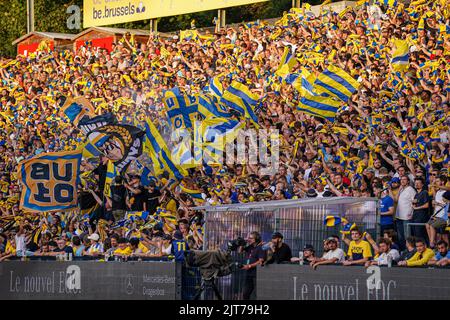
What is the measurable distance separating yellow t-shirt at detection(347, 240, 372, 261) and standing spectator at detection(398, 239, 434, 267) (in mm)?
876

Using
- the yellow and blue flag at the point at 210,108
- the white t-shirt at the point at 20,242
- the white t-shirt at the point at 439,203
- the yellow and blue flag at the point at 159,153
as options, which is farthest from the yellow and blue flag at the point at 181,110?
the white t-shirt at the point at 439,203

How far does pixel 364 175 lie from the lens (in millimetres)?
17844

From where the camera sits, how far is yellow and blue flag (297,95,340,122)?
20.3 meters

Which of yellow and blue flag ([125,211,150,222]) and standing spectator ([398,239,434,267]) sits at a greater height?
yellow and blue flag ([125,211,150,222])

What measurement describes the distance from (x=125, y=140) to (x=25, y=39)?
650 inches

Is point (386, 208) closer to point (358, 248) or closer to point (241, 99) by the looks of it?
point (358, 248)

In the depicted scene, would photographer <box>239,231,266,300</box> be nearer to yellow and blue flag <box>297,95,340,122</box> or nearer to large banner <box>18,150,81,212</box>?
yellow and blue flag <box>297,95,340,122</box>

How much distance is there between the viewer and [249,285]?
610 inches

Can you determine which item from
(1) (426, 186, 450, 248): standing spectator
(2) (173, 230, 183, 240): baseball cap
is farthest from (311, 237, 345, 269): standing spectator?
(2) (173, 230, 183, 240): baseball cap

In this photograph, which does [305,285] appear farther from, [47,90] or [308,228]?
[47,90]

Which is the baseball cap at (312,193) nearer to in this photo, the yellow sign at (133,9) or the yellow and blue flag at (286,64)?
the yellow and blue flag at (286,64)

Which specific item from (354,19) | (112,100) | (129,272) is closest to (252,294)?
(129,272)

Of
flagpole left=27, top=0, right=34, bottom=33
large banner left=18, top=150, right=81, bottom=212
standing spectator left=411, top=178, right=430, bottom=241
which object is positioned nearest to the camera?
standing spectator left=411, top=178, right=430, bottom=241

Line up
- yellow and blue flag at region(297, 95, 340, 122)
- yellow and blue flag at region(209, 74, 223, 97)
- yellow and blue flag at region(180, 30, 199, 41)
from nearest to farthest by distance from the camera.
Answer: yellow and blue flag at region(297, 95, 340, 122)
yellow and blue flag at region(209, 74, 223, 97)
yellow and blue flag at region(180, 30, 199, 41)
